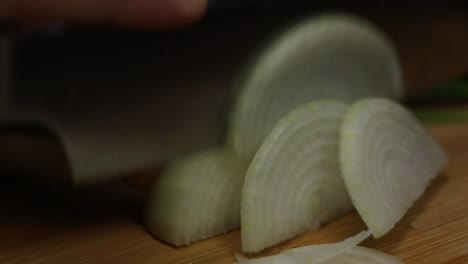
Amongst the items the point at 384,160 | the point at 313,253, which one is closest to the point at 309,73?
the point at 384,160

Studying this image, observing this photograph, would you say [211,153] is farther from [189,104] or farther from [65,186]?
[65,186]

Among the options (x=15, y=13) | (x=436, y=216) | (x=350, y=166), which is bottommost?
(x=436, y=216)

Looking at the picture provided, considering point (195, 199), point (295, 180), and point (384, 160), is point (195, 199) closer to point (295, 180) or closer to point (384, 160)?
point (295, 180)

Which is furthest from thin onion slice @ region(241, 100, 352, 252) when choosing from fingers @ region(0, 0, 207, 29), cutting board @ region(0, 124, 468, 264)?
fingers @ region(0, 0, 207, 29)

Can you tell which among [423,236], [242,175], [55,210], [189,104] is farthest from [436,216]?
[55,210]

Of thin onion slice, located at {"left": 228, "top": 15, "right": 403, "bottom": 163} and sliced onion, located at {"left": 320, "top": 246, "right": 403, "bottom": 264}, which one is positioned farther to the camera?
thin onion slice, located at {"left": 228, "top": 15, "right": 403, "bottom": 163}

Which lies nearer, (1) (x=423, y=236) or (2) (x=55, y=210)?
(1) (x=423, y=236)

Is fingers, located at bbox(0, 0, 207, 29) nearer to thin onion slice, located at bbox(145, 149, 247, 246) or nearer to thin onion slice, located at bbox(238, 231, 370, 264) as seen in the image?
thin onion slice, located at bbox(145, 149, 247, 246)
